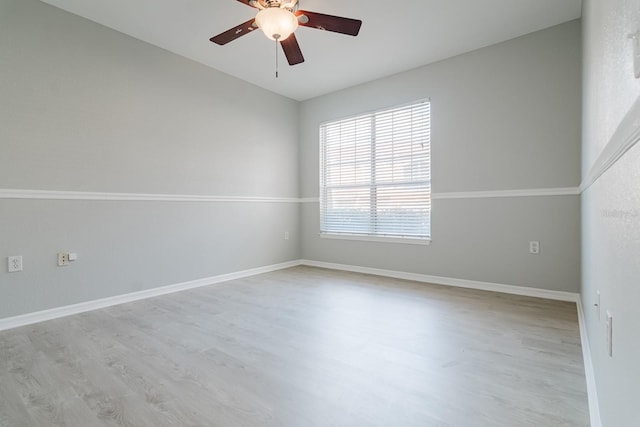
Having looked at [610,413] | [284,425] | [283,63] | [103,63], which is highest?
[283,63]

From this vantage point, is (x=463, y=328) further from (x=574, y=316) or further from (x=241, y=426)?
(x=241, y=426)

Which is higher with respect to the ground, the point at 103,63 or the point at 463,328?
the point at 103,63

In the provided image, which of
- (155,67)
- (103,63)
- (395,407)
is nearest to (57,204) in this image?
(103,63)

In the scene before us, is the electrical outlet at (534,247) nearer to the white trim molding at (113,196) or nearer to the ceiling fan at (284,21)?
the ceiling fan at (284,21)

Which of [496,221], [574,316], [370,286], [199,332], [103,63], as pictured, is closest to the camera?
[199,332]

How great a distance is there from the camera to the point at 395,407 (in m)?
1.37

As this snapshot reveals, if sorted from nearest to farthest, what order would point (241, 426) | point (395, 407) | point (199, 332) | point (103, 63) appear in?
point (241, 426), point (395, 407), point (199, 332), point (103, 63)

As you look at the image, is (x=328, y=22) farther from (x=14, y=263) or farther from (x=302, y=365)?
(x=14, y=263)

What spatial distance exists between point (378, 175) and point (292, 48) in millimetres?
2133

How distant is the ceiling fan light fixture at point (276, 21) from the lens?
6.78 feet

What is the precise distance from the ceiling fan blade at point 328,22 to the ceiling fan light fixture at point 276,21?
0.06 m

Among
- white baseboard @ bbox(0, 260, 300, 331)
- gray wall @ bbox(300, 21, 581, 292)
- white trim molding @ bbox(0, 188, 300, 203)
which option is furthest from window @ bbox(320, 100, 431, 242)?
white baseboard @ bbox(0, 260, 300, 331)

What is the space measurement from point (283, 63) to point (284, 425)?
3513mm

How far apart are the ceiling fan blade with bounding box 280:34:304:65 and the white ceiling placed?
1.31ft
